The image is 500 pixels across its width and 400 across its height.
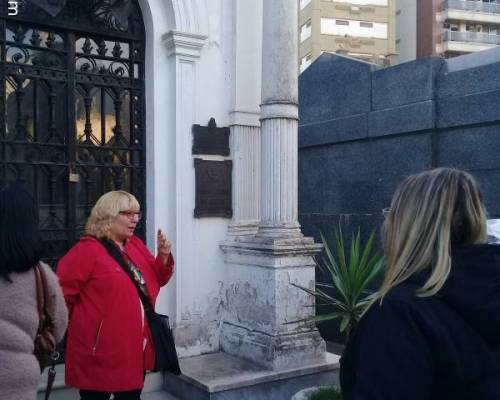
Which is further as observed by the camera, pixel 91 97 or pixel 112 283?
pixel 91 97

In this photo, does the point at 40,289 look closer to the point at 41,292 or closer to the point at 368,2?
the point at 41,292

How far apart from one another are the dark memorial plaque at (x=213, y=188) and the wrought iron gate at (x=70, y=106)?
1.85 ft

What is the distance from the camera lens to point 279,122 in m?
5.75

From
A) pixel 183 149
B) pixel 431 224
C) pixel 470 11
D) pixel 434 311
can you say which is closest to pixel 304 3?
pixel 470 11

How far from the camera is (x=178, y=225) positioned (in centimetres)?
580

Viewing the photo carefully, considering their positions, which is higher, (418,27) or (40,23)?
(418,27)

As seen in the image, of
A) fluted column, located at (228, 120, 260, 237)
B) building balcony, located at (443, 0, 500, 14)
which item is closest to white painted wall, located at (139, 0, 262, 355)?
fluted column, located at (228, 120, 260, 237)

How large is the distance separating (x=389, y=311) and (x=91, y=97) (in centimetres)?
465

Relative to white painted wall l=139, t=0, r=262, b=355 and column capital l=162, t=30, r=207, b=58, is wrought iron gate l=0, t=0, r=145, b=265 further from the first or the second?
column capital l=162, t=30, r=207, b=58

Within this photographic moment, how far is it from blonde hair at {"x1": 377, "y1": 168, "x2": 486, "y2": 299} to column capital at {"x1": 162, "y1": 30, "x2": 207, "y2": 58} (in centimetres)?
429

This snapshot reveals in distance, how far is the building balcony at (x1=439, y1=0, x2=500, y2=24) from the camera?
52.7 meters

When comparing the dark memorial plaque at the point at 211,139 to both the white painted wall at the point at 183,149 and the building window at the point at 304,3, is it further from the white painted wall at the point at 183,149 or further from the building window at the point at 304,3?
the building window at the point at 304,3

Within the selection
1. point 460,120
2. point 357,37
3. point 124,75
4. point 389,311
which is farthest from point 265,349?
point 357,37

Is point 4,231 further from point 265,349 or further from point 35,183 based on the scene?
point 265,349
